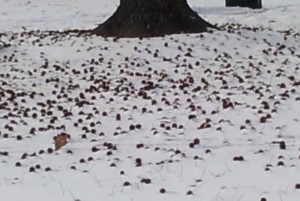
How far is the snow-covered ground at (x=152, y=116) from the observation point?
578 centimetres

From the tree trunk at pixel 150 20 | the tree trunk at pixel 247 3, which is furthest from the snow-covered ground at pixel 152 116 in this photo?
the tree trunk at pixel 247 3

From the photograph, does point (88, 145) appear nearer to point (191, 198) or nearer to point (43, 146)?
point (43, 146)

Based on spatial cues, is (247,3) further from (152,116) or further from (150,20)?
(152,116)

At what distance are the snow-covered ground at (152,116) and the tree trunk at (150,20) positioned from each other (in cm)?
44

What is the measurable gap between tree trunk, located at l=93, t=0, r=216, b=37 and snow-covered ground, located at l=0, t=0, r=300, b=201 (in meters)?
0.44

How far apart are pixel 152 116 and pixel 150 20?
5.50 m

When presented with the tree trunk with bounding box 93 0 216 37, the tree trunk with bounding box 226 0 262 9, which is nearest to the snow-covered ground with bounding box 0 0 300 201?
the tree trunk with bounding box 93 0 216 37

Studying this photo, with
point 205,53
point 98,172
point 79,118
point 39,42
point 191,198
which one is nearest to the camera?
point 191,198

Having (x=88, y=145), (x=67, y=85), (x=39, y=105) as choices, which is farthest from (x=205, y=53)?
(x=88, y=145)

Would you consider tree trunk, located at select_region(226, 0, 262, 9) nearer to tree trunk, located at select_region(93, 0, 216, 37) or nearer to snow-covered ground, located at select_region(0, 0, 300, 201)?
snow-covered ground, located at select_region(0, 0, 300, 201)

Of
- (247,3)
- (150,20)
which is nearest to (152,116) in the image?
(150,20)

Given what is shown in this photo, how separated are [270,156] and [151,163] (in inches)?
39.2

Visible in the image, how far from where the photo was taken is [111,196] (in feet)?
18.1

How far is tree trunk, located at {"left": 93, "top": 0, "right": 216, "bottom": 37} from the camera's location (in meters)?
13.3
